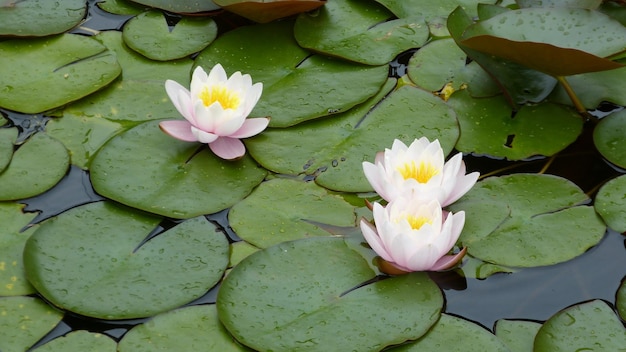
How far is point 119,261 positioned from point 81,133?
1.98ft

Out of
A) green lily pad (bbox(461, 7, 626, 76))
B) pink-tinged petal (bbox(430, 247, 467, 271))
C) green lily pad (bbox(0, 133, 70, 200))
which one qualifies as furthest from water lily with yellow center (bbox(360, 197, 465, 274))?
green lily pad (bbox(0, 133, 70, 200))

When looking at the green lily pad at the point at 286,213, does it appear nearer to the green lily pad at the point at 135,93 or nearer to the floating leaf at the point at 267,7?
the green lily pad at the point at 135,93

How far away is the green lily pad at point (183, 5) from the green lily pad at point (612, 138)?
149 cm

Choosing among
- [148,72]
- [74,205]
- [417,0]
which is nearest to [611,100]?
[417,0]

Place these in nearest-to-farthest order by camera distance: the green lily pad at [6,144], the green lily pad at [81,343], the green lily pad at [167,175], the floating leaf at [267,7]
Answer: the green lily pad at [81,343] < the green lily pad at [167,175] < the green lily pad at [6,144] < the floating leaf at [267,7]

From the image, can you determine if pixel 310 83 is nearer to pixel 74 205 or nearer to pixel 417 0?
pixel 417 0

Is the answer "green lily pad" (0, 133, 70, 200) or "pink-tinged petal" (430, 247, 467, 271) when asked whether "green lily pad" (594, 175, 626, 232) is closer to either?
"pink-tinged petal" (430, 247, 467, 271)

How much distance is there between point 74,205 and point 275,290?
2.28 ft

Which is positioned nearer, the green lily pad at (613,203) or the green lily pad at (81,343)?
the green lily pad at (81,343)

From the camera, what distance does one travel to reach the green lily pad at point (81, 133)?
259 centimetres

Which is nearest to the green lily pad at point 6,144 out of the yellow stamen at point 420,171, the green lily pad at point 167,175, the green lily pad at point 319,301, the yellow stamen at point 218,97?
the green lily pad at point 167,175

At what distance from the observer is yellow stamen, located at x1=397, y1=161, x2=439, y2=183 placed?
7.72ft

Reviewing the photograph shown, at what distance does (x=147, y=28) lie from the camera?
3.05 meters

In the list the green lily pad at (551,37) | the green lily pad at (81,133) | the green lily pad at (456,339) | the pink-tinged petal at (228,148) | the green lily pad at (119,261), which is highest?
the green lily pad at (551,37)
